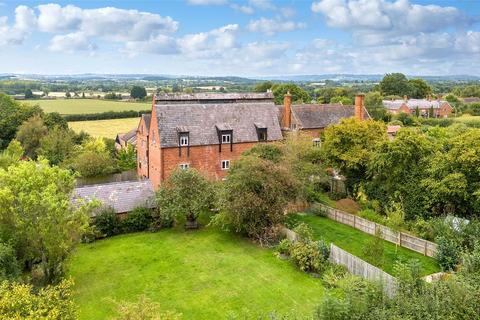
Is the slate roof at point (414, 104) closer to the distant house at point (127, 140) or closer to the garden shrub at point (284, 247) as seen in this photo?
the distant house at point (127, 140)

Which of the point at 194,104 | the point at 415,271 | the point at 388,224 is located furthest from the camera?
the point at 194,104

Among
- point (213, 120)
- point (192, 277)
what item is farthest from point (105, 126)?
point (192, 277)

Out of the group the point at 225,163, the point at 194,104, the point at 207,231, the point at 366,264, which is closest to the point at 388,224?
the point at 366,264

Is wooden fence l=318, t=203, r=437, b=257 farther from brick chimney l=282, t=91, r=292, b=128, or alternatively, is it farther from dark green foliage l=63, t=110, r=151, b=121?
dark green foliage l=63, t=110, r=151, b=121

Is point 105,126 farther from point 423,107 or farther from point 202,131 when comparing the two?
point 423,107

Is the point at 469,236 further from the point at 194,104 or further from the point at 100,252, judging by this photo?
the point at 194,104

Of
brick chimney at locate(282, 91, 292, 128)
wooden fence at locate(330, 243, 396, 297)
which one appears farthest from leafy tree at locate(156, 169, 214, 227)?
brick chimney at locate(282, 91, 292, 128)

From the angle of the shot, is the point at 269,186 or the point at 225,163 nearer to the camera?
the point at 269,186

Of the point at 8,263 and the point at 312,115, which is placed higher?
the point at 312,115
